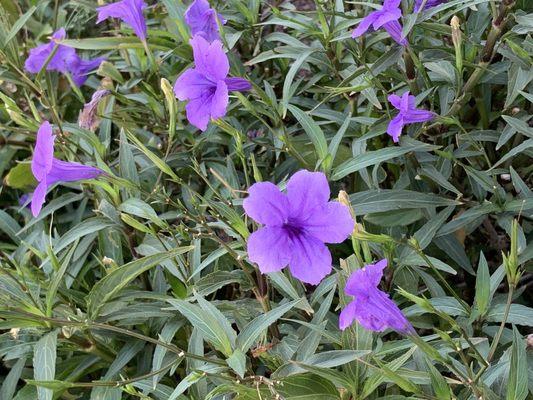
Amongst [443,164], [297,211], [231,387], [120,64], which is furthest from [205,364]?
[120,64]

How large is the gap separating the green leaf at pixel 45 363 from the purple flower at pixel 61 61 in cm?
79

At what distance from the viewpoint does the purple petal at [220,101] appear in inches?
46.7

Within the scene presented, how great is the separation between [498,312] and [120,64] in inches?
45.3

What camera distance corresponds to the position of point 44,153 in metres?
1.15

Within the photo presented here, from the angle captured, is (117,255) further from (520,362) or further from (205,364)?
(520,362)

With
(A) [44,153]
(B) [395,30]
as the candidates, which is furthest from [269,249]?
(B) [395,30]

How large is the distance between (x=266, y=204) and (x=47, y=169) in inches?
14.8

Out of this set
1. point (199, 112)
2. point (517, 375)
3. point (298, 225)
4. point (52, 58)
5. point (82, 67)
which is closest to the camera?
point (517, 375)

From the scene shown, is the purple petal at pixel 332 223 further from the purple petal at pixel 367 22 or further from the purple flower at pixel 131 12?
the purple flower at pixel 131 12

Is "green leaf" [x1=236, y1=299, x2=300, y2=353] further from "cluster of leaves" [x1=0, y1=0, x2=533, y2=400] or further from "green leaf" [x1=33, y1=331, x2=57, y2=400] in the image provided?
"green leaf" [x1=33, y1=331, x2=57, y2=400]

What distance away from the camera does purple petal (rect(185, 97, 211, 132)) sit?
4.11ft

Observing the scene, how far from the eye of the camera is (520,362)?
0.94 m

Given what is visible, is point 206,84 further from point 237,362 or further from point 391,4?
point 237,362

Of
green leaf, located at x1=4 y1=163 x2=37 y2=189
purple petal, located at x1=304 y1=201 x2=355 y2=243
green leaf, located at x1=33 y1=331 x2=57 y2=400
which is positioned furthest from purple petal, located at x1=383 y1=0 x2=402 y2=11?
green leaf, located at x1=4 y1=163 x2=37 y2=189
